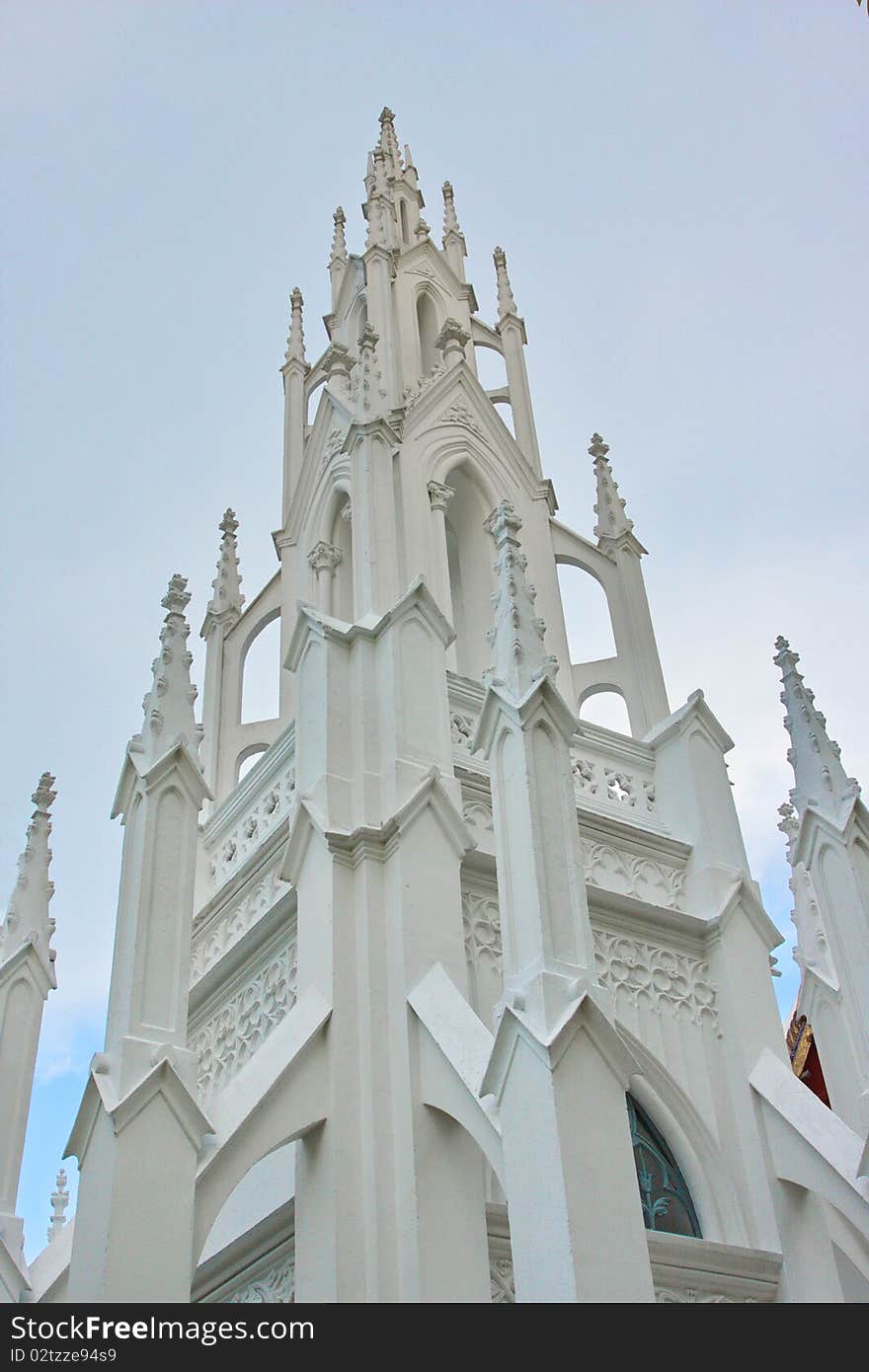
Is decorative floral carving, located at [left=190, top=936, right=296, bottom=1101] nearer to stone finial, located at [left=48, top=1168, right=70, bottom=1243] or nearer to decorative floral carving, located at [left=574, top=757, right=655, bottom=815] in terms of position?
decorative floral carving, located at [left=574, top=757, right=655, bottom=815]

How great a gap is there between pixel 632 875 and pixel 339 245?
38.5 feet

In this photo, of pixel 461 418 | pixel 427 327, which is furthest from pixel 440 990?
pixel 427 327

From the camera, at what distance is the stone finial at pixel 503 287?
18828 mm

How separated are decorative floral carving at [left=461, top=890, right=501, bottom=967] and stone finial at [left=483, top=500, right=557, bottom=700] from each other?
192 cm

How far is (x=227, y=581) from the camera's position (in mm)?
16203

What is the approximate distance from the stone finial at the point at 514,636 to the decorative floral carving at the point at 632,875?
269cm

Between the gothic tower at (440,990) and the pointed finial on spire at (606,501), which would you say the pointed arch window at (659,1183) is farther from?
the pointed finial on spire at (606,501)

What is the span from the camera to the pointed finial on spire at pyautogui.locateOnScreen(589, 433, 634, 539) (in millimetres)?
15594

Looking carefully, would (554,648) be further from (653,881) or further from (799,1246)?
(799,1246)

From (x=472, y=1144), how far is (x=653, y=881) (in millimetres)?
3635

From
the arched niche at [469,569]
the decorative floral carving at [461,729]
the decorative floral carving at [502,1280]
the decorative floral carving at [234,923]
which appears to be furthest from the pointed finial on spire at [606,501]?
the decorative floral carving at [502,1280]

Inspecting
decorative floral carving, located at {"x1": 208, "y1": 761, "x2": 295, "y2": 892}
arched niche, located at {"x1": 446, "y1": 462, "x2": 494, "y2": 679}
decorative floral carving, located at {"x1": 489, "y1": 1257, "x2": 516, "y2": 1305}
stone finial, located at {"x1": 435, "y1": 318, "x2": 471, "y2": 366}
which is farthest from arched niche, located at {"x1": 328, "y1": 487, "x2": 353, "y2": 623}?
decorative floral carving, located at {"x1": 489, "y1": 1257, "x2": 516, "y2": 1305}

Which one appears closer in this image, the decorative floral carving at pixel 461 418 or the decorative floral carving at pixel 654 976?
the decorative floral carving at pixel 654 976

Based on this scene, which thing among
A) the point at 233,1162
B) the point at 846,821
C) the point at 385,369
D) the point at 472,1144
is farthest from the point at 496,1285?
the point at 385,369
